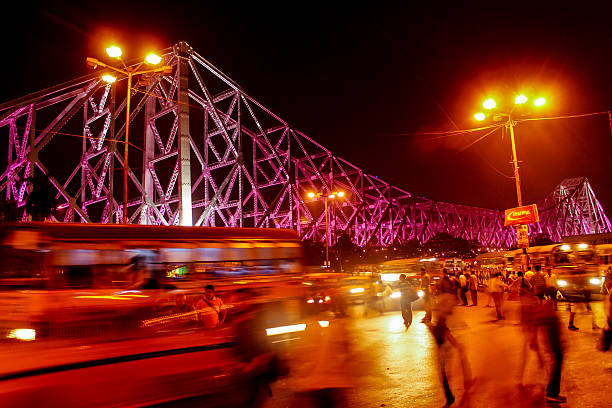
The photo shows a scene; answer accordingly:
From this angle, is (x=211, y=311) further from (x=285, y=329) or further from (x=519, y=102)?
(x=519, y=102)

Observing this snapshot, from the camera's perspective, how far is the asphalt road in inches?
209

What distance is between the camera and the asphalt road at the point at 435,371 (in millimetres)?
5320

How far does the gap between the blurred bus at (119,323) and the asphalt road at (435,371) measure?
100 cm

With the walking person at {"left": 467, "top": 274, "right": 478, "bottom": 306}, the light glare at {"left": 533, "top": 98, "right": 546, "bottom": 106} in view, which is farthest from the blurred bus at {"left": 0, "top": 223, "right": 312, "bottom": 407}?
the walking person at {"left": 467, "top": 274, "right": 478, "bottom": 306}

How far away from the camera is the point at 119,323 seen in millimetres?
4176

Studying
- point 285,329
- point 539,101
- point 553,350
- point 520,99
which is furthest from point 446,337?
point 539,101

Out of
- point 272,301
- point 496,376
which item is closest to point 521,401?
point 496,376

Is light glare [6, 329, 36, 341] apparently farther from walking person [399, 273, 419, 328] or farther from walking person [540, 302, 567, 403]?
walking person [399, 273, 419, 328]

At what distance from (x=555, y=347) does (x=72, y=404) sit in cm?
485

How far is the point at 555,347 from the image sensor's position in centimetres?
515

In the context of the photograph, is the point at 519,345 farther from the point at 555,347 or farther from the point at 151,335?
the point at 151,335

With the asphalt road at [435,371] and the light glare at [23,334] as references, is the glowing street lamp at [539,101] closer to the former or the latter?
the asphalt road at [435,371]

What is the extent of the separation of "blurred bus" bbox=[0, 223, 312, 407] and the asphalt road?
3.29ft

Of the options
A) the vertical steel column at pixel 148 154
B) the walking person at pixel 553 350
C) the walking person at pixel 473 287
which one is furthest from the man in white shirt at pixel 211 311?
the vertical steel column at pixel 148 154
